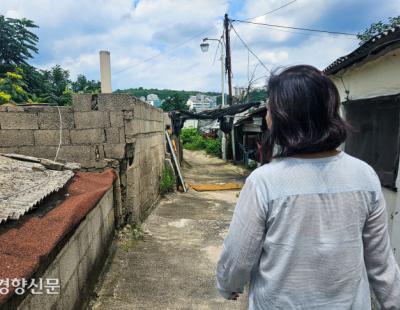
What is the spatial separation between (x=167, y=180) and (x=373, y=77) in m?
6.42

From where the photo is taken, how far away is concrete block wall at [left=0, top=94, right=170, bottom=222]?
5.04 meters

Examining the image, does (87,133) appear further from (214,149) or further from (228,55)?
(214,149)

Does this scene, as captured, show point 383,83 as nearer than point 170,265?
Yes

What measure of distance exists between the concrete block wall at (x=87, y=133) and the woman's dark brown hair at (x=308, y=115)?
443 cm

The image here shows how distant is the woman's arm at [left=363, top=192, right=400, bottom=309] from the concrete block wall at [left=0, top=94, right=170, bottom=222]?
4525 millimetres

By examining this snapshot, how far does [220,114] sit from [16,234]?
11170 mm

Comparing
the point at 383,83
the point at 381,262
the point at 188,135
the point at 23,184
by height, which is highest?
the point at 383,83

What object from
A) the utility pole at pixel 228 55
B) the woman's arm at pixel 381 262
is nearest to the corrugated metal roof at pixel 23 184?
the woman's arm at pixel 381 262

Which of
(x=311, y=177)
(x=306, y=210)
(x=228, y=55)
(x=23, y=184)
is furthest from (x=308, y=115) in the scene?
(x=228, y=55)

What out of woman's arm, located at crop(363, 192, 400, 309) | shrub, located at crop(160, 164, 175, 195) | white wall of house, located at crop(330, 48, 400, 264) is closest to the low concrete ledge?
woman's arm, located at crop(363, 192, 400, 309)

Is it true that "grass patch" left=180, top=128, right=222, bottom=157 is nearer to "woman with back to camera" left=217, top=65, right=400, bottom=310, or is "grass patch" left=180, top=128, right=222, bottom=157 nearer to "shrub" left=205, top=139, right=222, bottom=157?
"shrub" left=205, top=139, right=222, bottom=157

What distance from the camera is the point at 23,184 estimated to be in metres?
3.16

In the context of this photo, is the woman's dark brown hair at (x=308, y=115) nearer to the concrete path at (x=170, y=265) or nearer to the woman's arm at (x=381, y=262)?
the woman's arm at (x=381, y=262)

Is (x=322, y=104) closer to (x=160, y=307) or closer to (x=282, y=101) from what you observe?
(x=282, y=101)
